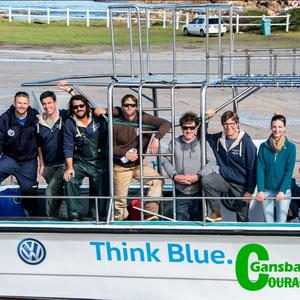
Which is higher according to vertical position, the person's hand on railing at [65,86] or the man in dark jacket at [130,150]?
the person's hand on railing at [65,86]

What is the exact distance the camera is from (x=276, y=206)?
8.40 meters

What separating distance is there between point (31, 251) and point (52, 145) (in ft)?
3.55

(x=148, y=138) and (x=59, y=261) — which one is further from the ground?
(x=148, y=138)

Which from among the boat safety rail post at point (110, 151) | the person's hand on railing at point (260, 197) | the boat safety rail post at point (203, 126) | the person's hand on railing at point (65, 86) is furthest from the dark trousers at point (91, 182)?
the person's hand on railing at point (260, 197)

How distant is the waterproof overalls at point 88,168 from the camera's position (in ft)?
27.9

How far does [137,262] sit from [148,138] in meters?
1.20

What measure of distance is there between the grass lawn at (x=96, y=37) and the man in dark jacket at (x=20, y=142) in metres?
27.5

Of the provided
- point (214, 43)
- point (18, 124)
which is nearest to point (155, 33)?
point (214, 43)

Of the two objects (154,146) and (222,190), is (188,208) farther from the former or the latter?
(154,146)

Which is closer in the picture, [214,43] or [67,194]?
[67,194]

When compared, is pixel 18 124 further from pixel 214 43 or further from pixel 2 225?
pixel 214 43

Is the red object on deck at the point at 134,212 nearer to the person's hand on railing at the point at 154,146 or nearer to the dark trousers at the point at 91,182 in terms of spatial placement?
the dark trousers at the point at 91,182

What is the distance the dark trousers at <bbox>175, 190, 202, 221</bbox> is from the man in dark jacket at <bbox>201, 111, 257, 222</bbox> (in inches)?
6.7

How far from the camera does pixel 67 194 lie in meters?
8.70
